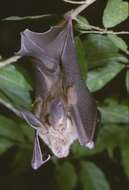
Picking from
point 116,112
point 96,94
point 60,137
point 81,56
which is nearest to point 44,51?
point 81,56

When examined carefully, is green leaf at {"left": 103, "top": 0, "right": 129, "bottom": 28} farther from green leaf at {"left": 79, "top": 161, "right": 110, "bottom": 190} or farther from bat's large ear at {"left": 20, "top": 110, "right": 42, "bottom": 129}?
green leaf at {"left": 79, "top": 161, "right": 110, "bottom": 190}

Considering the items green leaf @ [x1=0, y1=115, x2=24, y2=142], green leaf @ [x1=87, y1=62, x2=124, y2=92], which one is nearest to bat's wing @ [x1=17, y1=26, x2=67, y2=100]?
green leaf @ [x1=87, y1=62, x2=124, y2=92]

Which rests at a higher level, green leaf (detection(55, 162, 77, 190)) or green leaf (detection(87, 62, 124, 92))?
green leaf (detection(87, 62, 124, 92))

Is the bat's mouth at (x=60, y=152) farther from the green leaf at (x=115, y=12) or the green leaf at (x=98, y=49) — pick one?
the green leaf at (x=115, y=12)

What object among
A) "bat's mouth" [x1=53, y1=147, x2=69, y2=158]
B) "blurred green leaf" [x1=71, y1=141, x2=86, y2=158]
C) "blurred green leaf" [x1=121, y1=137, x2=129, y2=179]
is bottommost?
"blurred green leaf" [x1=121, y1=137, x2=129, y2=179]

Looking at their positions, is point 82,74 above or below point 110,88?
above

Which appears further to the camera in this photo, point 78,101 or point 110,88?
point 110,88

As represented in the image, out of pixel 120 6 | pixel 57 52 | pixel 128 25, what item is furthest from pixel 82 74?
pixel 128 25

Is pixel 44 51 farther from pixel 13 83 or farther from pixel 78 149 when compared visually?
pixel 78 149

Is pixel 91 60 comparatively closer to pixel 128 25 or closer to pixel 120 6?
pixel 120 6
